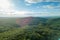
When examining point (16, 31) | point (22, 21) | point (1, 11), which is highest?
point (1, 11)

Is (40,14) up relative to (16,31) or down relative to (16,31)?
up

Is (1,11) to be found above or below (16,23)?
above

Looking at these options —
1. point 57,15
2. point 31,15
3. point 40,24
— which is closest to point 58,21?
point 57,15

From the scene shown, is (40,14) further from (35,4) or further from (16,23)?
(16,23)

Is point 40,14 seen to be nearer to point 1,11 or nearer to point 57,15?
point 57,15

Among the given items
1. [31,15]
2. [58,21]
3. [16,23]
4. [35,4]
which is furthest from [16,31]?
[58,21]
